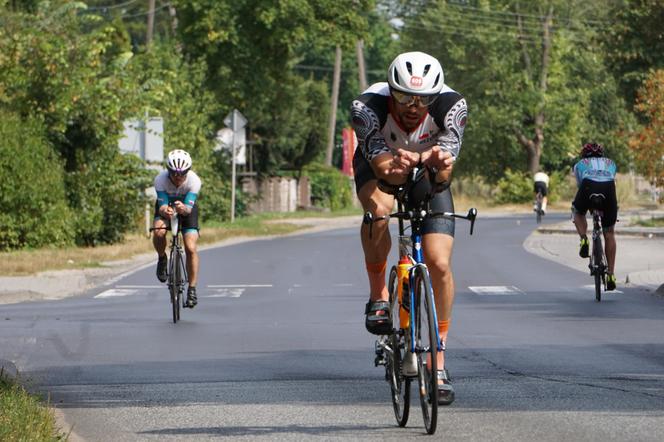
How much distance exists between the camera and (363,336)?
14180 mm

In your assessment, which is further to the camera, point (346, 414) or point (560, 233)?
point (560, 233)

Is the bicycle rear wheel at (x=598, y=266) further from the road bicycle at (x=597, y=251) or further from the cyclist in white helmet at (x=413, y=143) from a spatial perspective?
the cyclist in white helmet at (x=413, y=143)

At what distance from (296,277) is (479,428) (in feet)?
52.6

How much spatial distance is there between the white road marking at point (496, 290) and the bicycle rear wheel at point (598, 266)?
1494 mm

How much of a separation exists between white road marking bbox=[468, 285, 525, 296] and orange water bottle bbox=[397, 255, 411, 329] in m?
11.8

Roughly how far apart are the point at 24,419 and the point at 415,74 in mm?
2692

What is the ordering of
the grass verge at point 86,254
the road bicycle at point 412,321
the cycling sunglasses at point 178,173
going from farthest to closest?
the grass verge at point 86,254
the cycling sunglasses at point 178,173
the road bicycle at point 412,321

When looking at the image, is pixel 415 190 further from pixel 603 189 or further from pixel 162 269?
pixel 603 189

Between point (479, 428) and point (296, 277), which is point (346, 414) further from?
point (296, 277)

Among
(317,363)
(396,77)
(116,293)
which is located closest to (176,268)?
(116,293)

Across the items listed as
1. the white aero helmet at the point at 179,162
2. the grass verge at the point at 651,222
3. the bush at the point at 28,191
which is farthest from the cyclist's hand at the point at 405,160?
the grass verge at the point at 651,222

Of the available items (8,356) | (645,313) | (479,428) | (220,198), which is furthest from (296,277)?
(220,198)

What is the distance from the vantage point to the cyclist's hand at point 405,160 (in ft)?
27.7

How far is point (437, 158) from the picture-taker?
844 centimetres
